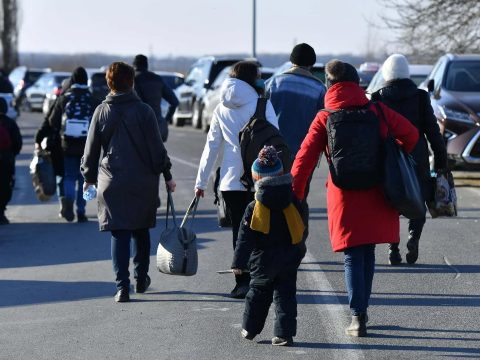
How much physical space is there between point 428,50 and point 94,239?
18.1 meters

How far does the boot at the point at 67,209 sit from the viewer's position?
571 inches

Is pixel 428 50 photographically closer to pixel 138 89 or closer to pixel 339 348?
pixel 138 89

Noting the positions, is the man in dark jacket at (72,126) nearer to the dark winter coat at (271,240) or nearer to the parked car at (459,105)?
the parked car at (459,105)

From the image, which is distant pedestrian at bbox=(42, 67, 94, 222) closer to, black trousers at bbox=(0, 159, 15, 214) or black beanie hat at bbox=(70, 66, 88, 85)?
black beanie hat at bbox=(70, 66, 88, 85)

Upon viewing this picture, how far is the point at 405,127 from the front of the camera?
805cm

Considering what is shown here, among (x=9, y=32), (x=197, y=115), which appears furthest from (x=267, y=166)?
(x=9, y=32)

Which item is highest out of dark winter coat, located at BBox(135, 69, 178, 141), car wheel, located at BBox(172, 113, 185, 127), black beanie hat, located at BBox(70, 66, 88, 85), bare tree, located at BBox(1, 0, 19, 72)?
black beanie hat, located at BBox(70, 66, 88, 85)

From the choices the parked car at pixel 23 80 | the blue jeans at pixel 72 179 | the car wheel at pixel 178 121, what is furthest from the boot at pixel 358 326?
the parked car at pixel 23 80

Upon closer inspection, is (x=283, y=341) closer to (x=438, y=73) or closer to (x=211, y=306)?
(x=211, y=306)

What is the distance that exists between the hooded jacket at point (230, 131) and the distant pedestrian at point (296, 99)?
468 millimetres

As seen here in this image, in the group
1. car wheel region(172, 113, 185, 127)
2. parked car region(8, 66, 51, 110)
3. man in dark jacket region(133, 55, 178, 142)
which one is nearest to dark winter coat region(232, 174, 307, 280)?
man in dark jacket region(133, 55, 178, 142)

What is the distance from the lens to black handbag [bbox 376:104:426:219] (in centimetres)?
784

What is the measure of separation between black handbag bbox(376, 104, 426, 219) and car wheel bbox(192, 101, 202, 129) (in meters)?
25.6

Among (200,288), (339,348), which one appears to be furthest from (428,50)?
(339,348)
